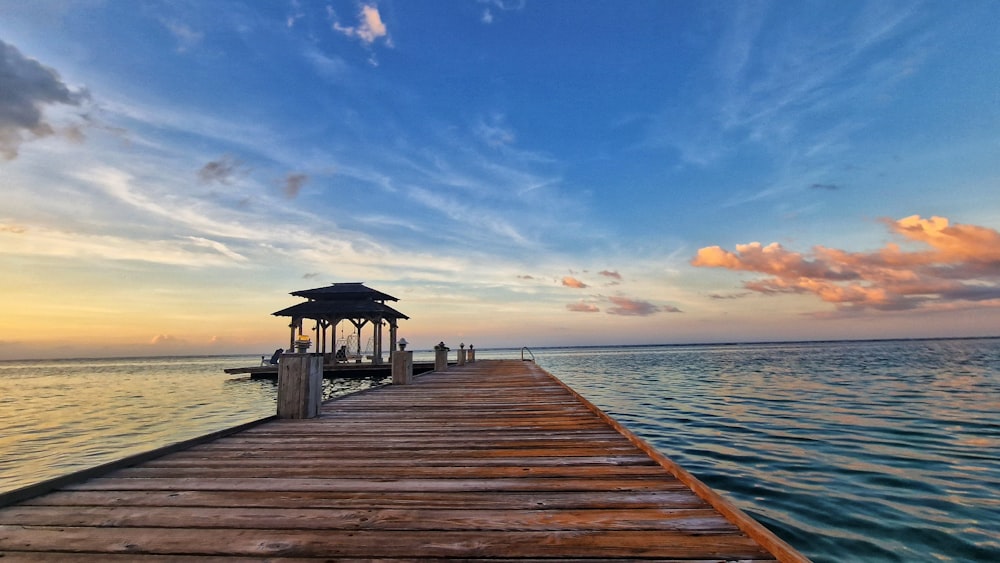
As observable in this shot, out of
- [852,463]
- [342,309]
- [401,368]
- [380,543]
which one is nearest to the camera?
[380,543]

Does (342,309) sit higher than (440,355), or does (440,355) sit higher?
(342,309)

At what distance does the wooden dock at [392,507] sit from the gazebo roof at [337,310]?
21.7 meters

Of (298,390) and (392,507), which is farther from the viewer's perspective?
(298,390)

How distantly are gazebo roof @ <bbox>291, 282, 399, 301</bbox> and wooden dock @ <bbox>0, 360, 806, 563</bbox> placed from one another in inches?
930

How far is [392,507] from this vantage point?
10.8 feet

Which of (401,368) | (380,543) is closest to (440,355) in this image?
(401,368)

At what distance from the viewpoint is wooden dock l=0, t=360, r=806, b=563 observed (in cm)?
262

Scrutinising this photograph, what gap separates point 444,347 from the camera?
2159 cm

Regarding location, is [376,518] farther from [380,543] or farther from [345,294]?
[345,294]

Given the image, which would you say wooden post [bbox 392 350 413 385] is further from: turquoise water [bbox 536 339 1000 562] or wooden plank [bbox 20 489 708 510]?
wooden plank [bbox 20 489 708 510]

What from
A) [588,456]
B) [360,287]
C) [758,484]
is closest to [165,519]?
[588,456]

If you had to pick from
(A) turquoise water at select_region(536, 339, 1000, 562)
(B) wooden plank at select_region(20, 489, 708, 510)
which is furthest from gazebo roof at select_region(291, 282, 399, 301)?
(B) wooden plank at select_region(20, 489, 708, 510)

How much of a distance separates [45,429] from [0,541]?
652 inches

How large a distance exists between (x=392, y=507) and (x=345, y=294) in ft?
89.5
